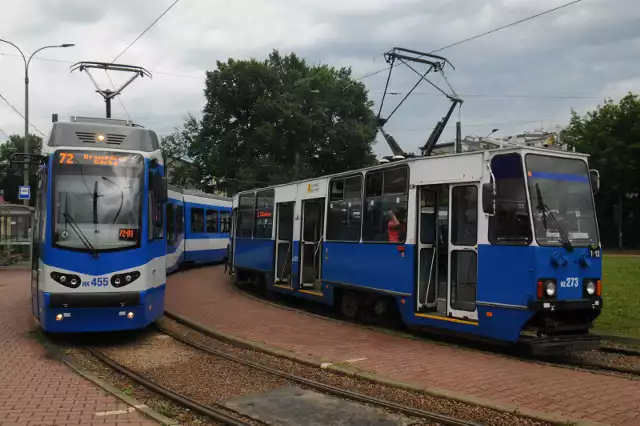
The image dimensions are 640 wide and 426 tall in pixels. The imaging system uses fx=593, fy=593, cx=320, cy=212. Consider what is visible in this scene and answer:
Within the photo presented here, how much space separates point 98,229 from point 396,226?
4.88 metres

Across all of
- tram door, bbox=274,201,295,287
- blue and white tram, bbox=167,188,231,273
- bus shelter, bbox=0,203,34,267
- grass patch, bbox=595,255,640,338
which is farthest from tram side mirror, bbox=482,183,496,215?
bus shelter, bbox=0,203,34,267

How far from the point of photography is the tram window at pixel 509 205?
8328 mm

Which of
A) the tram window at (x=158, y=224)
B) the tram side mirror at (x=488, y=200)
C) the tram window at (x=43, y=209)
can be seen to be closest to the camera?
the tram side mirror at (x=488, y=200)

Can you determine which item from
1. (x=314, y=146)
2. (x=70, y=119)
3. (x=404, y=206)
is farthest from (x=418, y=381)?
(x=314, y=146)

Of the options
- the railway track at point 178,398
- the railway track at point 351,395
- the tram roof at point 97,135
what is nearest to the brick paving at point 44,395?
the railway track at point 178,398

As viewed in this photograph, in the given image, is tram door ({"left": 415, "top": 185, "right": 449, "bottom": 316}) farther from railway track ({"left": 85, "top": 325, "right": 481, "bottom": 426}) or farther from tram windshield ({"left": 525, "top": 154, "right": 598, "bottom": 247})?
railway track ({"left": 85, "top": 325, "right": 481, "bottom": 426})

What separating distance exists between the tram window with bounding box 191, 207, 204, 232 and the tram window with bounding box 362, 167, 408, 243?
13482mm

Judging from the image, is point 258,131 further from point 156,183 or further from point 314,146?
point 156,183

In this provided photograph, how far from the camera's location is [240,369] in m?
8.12

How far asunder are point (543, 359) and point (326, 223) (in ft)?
18.2

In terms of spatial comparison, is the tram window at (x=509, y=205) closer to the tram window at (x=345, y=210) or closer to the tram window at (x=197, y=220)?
the tram window at (x=345, y=210)

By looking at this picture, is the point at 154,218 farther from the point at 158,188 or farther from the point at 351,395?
the point at 351,395

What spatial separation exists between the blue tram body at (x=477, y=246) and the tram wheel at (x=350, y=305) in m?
0.02

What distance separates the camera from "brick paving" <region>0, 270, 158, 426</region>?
5.83 m
